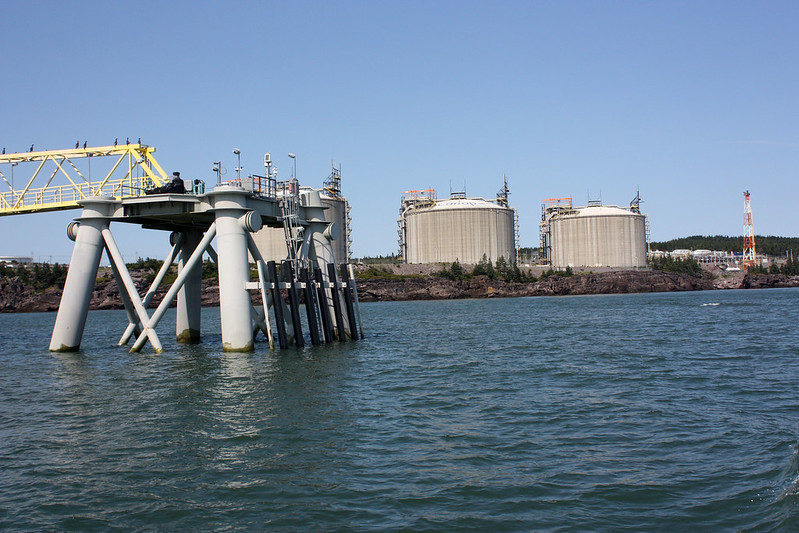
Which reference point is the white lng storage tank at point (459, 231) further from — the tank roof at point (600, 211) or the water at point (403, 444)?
the water at point (403, 444)

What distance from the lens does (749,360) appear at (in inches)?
1235

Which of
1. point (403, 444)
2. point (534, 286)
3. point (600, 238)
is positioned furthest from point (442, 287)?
point (403, 444)

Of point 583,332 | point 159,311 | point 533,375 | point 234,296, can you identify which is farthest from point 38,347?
point 583,332

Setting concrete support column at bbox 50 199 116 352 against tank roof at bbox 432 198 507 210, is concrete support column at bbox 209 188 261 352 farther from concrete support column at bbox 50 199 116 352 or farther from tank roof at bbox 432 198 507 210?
tank roof at bbox 432 198 507 210

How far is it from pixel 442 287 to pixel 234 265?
122 m

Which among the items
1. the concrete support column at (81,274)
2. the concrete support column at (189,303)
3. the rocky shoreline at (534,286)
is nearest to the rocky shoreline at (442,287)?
the rocky shoreline at (534,286)

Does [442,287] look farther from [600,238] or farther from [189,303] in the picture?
[189,303]

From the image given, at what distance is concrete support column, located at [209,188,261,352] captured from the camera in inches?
1355

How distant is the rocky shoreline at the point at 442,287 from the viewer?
454ft

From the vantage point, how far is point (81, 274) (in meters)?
37.3

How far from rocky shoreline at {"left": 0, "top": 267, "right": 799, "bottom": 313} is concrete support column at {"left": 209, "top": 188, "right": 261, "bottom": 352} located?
101153 millimetres

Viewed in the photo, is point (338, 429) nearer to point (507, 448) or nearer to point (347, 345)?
point (507, 448)

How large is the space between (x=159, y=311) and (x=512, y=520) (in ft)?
96.4

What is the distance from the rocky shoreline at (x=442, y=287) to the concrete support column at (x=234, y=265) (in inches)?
3982
